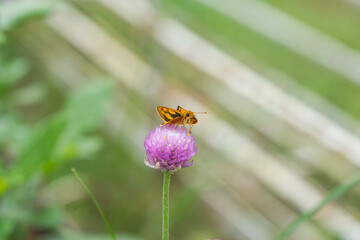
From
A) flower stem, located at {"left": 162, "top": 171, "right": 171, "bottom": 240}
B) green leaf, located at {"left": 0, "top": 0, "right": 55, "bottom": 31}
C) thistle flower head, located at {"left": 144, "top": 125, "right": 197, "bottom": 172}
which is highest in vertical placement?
green leaf, located at {"left": 0, "top": 0, "right": 55, "bottom": 31}

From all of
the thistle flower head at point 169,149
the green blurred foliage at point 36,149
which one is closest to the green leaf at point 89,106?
the green blurred foliage at point 36,149

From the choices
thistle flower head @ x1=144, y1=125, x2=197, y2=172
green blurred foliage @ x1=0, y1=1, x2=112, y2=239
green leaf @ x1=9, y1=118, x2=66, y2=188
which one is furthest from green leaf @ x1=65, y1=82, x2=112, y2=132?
thistle flower head @ x1=144, y1=125, x2=197, y2=172

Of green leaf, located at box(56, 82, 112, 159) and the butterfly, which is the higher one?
green leaf, located at box(56, 82, 112, 159)

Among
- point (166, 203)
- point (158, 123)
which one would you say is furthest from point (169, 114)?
point (158, 123)

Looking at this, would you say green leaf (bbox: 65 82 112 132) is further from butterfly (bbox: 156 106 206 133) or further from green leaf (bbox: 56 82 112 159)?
butterfly (bbox: 156 106 206 133)

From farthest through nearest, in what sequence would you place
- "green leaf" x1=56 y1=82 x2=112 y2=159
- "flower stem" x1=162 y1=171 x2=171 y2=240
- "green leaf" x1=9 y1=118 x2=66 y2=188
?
"green leaf" x1=56 y1=82 x2=112 y2=159 → "green leaf" x1=9 y1=118 x2=66 y2=188 → "flower stem" x1=162 y1=171 x2=171 y2=240

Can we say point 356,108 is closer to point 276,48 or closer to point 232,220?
point 276,48

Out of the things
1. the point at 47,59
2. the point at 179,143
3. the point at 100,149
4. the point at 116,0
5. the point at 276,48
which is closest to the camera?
the point at 179,143

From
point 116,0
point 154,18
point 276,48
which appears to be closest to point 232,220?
point 154,18
